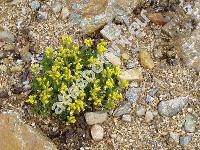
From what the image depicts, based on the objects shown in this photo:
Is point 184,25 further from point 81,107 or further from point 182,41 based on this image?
point 81,107

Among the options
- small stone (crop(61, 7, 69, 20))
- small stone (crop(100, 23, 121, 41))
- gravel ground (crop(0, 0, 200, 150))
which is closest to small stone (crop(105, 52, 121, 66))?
gravel ground (crop(0, 0, 200, 150))

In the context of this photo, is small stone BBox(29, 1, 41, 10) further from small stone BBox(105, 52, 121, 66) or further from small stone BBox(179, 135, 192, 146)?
small stone BBox(179, 135, 192, 146)

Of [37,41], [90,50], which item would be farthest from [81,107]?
[37,41]

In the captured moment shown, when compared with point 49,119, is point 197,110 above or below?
above

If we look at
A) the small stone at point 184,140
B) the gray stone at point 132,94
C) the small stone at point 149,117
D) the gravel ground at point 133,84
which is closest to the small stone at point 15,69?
the gravel ground at point 133,84

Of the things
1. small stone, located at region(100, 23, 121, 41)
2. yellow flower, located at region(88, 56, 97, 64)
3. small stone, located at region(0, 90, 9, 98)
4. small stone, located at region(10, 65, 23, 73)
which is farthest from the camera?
small stone, located at region(100, 23, 121, 41)

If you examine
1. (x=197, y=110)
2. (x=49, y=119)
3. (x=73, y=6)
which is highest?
(x=73, y=6)

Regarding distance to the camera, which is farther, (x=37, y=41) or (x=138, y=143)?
(x=37, y=41)
